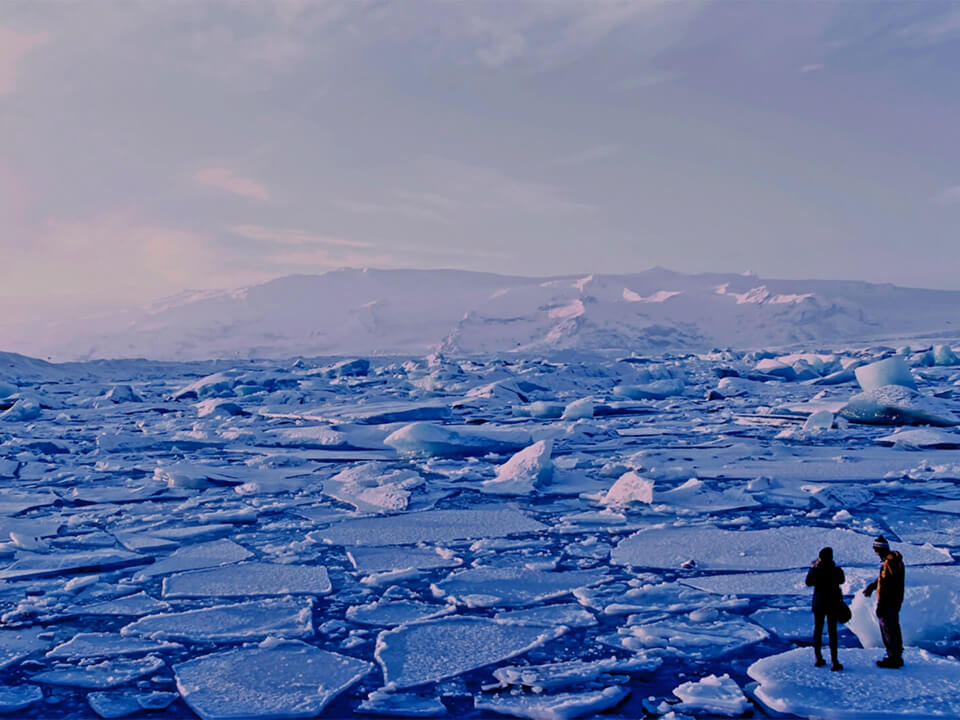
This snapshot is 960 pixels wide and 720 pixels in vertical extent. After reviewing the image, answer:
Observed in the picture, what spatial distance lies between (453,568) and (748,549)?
152 centimetres

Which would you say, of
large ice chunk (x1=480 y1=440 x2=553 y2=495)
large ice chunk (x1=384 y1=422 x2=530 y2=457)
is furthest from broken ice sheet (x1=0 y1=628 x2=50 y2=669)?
large ice chunk (x1=384 y1=422 x2=530 y2=457)

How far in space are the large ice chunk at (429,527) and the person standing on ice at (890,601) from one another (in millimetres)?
2519

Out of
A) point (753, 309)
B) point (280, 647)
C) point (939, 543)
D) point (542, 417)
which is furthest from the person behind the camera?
point (753, 309)

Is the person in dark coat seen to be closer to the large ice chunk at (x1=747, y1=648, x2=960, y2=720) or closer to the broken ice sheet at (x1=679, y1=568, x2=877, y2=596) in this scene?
the large ice chunk at (x1=747, y1=648, x2=960, y2=720)

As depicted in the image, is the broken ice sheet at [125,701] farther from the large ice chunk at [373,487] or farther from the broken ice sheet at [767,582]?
the large ice chunk at [373,487]

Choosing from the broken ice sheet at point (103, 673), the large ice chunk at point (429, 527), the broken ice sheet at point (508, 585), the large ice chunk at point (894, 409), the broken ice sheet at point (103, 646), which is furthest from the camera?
the large ice chunk at point (894, 409)

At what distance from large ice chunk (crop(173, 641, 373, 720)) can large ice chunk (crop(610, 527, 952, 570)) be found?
5.88ft

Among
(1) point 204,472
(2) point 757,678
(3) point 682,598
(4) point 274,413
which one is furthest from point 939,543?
(4) point 274,413

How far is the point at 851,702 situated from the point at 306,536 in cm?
321

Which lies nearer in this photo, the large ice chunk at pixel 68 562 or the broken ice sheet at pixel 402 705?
the broken ice sheet at pixel 402 705

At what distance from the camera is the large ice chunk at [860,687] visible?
253cm

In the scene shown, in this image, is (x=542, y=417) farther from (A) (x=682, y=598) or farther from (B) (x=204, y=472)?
(A) (x=682, y=598)

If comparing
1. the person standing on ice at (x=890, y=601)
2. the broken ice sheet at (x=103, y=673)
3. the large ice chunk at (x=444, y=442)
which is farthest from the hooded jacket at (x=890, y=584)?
the large ice chunk at (x=444, y=442)

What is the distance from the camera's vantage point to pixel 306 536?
16.5ft
